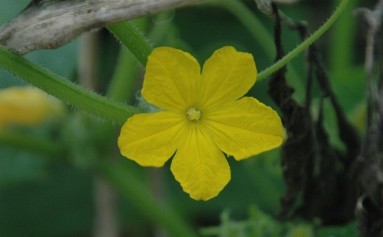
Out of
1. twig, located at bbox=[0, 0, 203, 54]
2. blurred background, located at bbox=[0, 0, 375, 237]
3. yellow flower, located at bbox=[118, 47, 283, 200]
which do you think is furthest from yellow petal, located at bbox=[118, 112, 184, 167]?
blurred background, located at bbox=[0, 0, 375, 237]

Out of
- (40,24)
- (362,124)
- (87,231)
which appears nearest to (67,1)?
(40,24)

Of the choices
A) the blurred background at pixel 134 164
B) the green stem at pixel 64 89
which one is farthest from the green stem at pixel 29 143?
the green stem at pixel 64 89

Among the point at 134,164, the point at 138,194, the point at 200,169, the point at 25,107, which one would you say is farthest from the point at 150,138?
the point at 134,164

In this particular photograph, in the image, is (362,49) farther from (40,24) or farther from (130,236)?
(40,24)

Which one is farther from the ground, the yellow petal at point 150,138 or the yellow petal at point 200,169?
the yellow petal at point 150,138

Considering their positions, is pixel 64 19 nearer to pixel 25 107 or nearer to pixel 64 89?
pixel 64 89

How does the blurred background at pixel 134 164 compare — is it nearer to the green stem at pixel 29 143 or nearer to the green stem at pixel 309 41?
the green stem at pixel 29 143

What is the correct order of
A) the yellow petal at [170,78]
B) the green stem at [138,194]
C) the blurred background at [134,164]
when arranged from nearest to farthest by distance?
1. the yellow petal at [170,78]
2. the blurred background at [134,164]
3. the green stem at [138,194]
